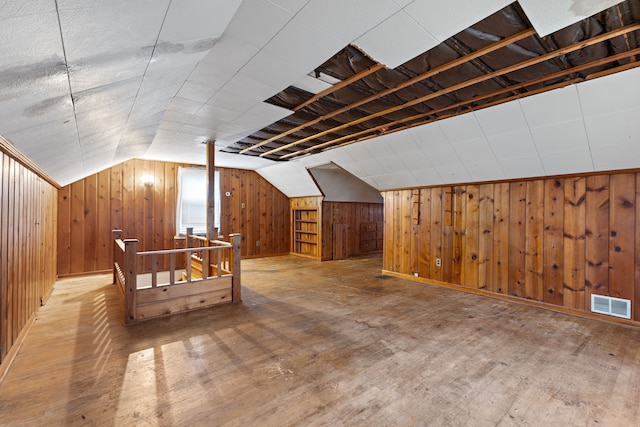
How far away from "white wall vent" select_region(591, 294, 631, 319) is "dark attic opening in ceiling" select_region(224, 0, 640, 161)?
8.20 feet

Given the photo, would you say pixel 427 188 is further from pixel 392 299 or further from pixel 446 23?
pixel 446 23

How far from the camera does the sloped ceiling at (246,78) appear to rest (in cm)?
121

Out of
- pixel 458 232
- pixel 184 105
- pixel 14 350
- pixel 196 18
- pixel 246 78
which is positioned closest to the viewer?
pixel 196 18

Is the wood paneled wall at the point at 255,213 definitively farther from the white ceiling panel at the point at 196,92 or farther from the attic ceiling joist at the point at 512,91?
the white ceiling panel at the point at 196,92

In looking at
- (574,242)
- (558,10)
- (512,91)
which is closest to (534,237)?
(574,242)

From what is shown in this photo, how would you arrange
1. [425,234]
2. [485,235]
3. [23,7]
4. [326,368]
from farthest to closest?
[425,234]
[485,235]
[326,368]
[23,7]

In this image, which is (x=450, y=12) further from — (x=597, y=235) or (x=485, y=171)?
(x=597, y=235)

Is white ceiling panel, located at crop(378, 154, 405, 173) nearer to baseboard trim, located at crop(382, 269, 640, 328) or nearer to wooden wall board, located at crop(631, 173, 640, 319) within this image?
baseboard trim, located at crop(382, 269, 640, 328)

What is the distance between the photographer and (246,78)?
8.21ft

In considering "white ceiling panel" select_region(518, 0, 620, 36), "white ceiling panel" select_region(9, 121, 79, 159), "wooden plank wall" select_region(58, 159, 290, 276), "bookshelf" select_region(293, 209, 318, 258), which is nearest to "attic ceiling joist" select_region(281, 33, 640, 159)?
"white ceiling panel" select_region(518, 0, 620, 36)

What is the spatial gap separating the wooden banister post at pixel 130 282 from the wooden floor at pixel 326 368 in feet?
0.63

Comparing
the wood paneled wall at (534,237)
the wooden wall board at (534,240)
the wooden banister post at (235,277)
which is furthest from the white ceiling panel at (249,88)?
Answer: the wooden wall board at (534,240)

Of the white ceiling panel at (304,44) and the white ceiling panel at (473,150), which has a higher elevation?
the white ceiling panel at (304,44)

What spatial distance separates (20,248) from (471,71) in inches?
169
